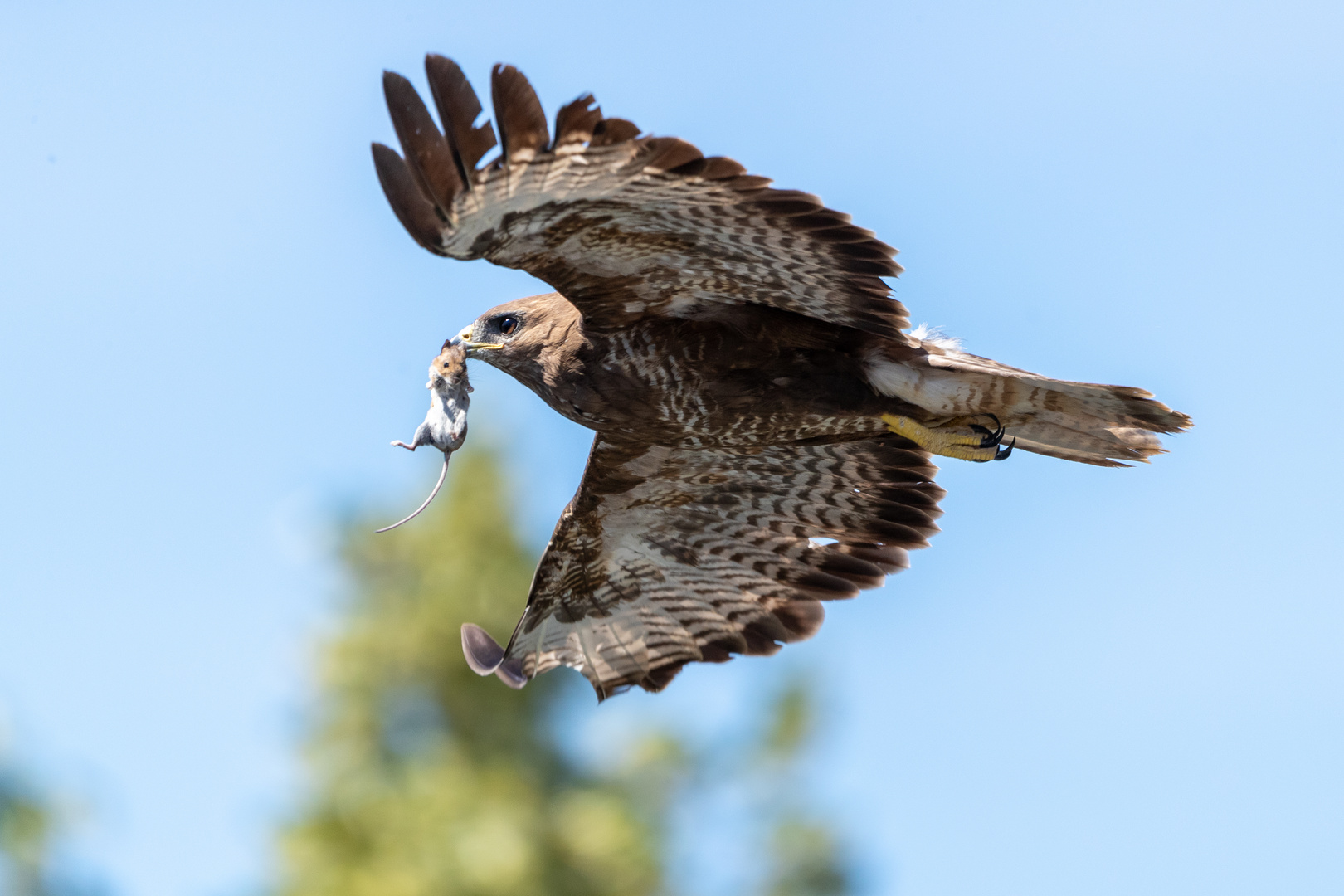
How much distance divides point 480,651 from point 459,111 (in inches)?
119

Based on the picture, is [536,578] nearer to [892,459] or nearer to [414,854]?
[892,459]

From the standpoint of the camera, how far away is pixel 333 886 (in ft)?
39.5

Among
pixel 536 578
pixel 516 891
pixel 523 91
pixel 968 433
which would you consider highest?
pixel 523 91

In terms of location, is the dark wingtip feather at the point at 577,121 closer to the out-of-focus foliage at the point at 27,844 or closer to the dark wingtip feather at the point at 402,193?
the dark wingtip feather at the point at 402,193

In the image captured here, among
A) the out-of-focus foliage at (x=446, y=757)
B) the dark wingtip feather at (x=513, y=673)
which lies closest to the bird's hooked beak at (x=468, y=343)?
the dark wingtip feather at (x=513, y=673)

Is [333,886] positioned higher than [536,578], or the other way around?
[536,578]

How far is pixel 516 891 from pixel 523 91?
8.23 m

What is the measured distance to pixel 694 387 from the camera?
580cm

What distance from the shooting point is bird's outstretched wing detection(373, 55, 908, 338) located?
453cm

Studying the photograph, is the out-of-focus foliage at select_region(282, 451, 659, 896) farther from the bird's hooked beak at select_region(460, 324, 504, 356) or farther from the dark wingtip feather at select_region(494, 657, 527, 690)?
the bird's hooked beak at select_region(460, 324, 504, 356)

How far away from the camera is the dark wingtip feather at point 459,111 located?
4340 millimetres

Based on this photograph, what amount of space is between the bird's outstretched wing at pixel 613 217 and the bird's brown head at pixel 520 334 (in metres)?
0.21

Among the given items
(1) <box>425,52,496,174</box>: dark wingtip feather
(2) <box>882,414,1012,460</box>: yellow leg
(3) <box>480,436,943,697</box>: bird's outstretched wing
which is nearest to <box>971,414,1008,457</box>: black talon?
(2) <box>882,414,1012,460</box>: yellow leg

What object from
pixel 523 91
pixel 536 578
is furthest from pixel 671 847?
pixel 523 91
